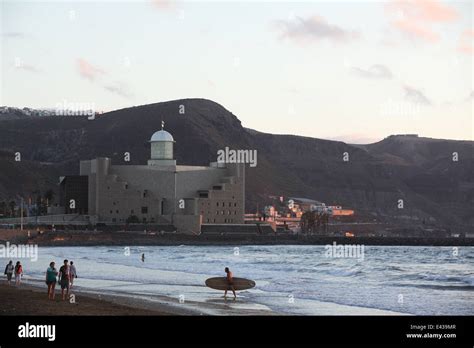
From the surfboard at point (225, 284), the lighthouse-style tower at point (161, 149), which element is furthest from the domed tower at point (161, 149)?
the surfboard at point (225, 284)

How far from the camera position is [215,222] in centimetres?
13350

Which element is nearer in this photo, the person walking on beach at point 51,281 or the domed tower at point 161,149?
the person walking on beach at point 51,281

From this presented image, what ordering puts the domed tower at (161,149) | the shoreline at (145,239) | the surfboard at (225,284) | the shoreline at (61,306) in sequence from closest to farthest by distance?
the shoreline at (61,306) < the surfboard at (225,284) < the shoreline at (145,239) < the domed tower at (161,149)

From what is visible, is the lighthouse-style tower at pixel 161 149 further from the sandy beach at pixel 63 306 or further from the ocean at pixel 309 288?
the sandy beach at pixel 63 306

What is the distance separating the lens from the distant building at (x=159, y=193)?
128 metres

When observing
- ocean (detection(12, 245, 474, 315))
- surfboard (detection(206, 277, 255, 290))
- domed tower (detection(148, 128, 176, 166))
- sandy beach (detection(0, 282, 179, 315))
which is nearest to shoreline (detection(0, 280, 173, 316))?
sandy beach (detection(0, 282, 179, 315))

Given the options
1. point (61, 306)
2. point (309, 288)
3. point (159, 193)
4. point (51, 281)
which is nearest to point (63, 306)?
point (61, 306)

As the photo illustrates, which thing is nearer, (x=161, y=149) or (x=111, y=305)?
(x=111, y=305)

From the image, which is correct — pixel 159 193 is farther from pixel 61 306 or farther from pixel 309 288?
pixel 61 306

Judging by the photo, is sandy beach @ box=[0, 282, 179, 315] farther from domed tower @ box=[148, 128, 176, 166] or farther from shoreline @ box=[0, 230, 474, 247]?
domed tower @ box=[148, 128, 176, 166]

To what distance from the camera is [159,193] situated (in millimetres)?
132125

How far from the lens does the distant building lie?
128 m

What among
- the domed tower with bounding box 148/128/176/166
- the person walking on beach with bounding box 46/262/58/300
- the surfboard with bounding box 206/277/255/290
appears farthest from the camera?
the domed tower with bounding box 148/128/176/166
